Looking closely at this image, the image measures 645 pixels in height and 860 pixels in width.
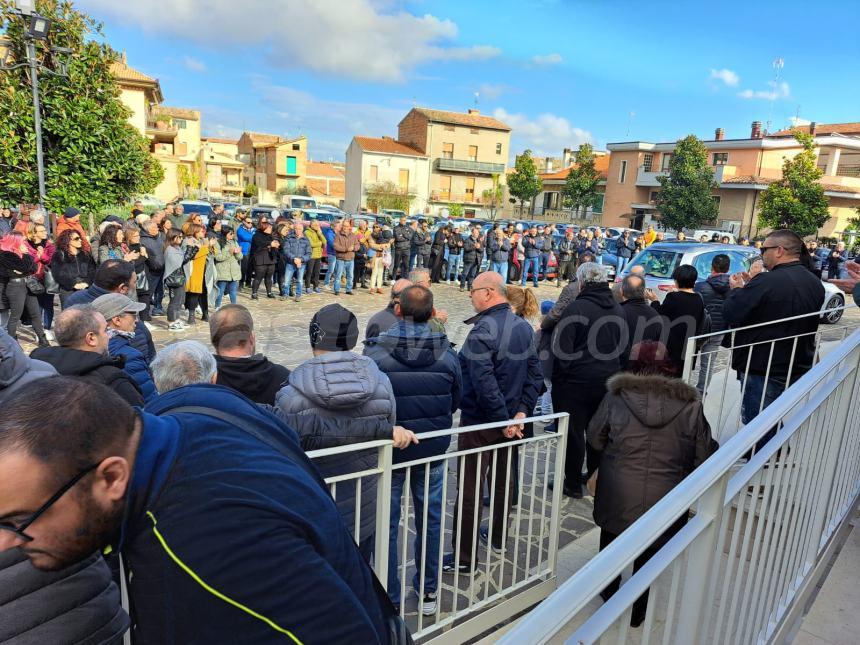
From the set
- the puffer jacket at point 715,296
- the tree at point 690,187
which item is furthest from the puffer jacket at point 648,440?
the tree at point 690,187

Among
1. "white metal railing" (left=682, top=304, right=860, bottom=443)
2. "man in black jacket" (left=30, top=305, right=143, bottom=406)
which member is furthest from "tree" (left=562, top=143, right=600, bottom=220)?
"man in black jacket" (left=30, top=305, right=143, bottom=406)

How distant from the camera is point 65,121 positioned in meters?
11.6

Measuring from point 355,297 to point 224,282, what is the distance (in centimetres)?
375

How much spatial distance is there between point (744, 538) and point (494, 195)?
60.0 meters

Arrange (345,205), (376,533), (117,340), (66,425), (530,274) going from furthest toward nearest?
(345,205)
(530,274)
(117,340)
(376,533)
(66,425)

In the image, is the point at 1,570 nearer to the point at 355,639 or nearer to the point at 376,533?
the point at 355,639

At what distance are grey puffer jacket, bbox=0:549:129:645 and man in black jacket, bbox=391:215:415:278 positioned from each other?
47.2 ft

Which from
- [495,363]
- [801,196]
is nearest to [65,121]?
[495,363]

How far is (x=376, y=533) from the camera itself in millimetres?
2795

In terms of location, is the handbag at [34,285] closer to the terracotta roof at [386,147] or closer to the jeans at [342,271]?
the jeans at [342,271]

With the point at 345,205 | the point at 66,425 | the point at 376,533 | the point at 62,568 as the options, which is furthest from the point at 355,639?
the point at 345,205

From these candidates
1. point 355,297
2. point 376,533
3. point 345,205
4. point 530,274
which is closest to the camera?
point 376,533

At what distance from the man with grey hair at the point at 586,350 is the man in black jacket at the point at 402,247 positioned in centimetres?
1099

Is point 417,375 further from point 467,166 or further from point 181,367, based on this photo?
point 467,166
